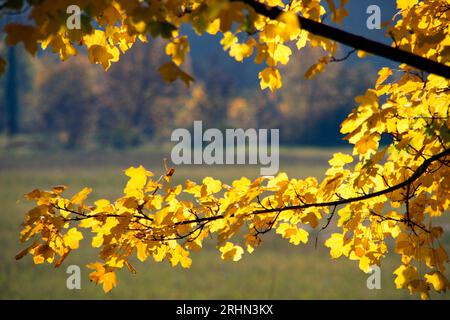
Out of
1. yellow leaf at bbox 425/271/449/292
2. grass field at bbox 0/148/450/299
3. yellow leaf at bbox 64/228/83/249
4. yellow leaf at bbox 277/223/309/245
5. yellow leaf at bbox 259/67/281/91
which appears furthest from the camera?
grass field at bbox 0/148/450/299

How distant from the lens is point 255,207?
2.66m

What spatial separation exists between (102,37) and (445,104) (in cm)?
151

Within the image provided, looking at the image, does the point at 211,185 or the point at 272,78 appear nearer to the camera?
the point at 272,78

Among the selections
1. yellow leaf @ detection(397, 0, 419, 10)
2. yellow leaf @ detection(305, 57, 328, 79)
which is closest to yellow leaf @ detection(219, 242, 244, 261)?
yellow leaf @ detection(305, 57, 328, 79)

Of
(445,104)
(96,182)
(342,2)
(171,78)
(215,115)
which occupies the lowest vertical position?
(171,78)

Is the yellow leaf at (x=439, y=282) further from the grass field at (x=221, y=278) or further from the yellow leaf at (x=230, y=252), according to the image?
the grass field at (x=221, y=278)

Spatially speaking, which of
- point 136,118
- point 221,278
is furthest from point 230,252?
point 136,118

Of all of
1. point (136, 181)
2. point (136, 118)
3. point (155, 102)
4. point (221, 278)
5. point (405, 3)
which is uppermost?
point (155, 102)

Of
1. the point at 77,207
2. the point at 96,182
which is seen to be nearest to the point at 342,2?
the point at 77,207

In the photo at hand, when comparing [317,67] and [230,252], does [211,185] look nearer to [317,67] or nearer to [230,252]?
[230,252]

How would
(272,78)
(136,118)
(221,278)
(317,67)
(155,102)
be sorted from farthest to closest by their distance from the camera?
1. (155,102)
2. (136,118)
3. (221,278)
4. (272,78)
5. (317,67)

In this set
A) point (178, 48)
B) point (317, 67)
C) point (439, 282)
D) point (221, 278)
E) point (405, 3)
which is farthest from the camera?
point (221, 278)

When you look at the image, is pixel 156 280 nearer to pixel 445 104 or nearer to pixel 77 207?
pixel 77 207

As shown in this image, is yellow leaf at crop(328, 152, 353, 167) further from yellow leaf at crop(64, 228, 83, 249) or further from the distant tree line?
the distant tree line
